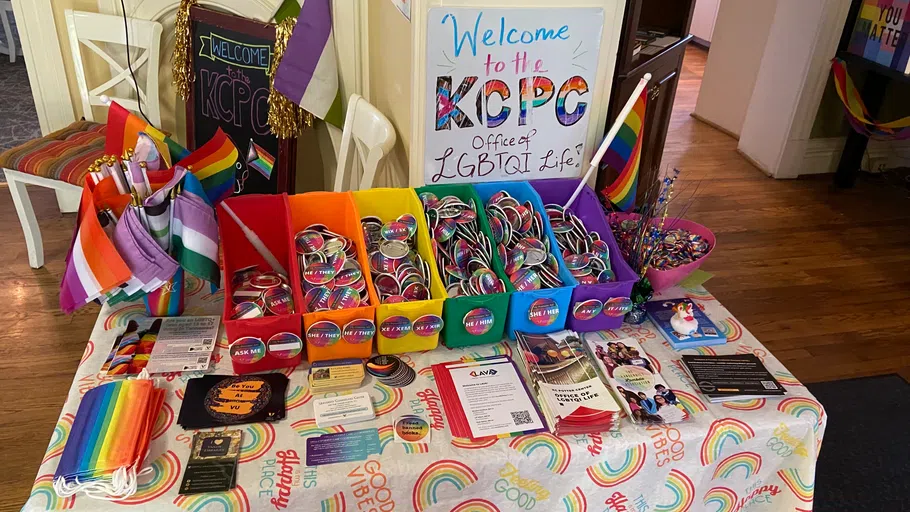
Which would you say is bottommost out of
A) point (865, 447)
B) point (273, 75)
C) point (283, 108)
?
point (865, 447)

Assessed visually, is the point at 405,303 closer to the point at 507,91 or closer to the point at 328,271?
the point at 328,271

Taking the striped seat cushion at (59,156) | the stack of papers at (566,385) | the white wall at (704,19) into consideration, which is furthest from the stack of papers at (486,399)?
the white wall at (704,19)

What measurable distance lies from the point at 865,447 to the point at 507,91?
64.3 inches

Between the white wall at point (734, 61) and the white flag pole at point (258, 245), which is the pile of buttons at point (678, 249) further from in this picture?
the white wall at point (734, 61)

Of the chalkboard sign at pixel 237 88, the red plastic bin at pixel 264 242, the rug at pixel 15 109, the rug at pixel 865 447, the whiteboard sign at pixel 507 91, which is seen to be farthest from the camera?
the rug at pixel 15 109

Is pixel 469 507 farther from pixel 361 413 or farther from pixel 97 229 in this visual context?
pixel 97 229

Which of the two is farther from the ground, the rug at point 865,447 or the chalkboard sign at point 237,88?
the chalkboard sign at point 237,88

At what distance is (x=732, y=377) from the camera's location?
4.01ft

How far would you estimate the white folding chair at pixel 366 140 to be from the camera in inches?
68.6

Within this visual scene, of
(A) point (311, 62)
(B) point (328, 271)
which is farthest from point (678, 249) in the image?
(A) point (311, 62)

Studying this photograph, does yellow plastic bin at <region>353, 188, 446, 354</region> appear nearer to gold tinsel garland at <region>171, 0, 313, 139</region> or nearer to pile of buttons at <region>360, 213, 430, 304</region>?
pile of buttons at <region>360, 213, 430, 304</region>

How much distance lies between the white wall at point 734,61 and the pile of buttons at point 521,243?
325 cm

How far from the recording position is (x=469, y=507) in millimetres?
1073

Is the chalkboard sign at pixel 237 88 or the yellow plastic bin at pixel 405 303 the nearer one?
the yellow plastic bin at pixel 405 303
